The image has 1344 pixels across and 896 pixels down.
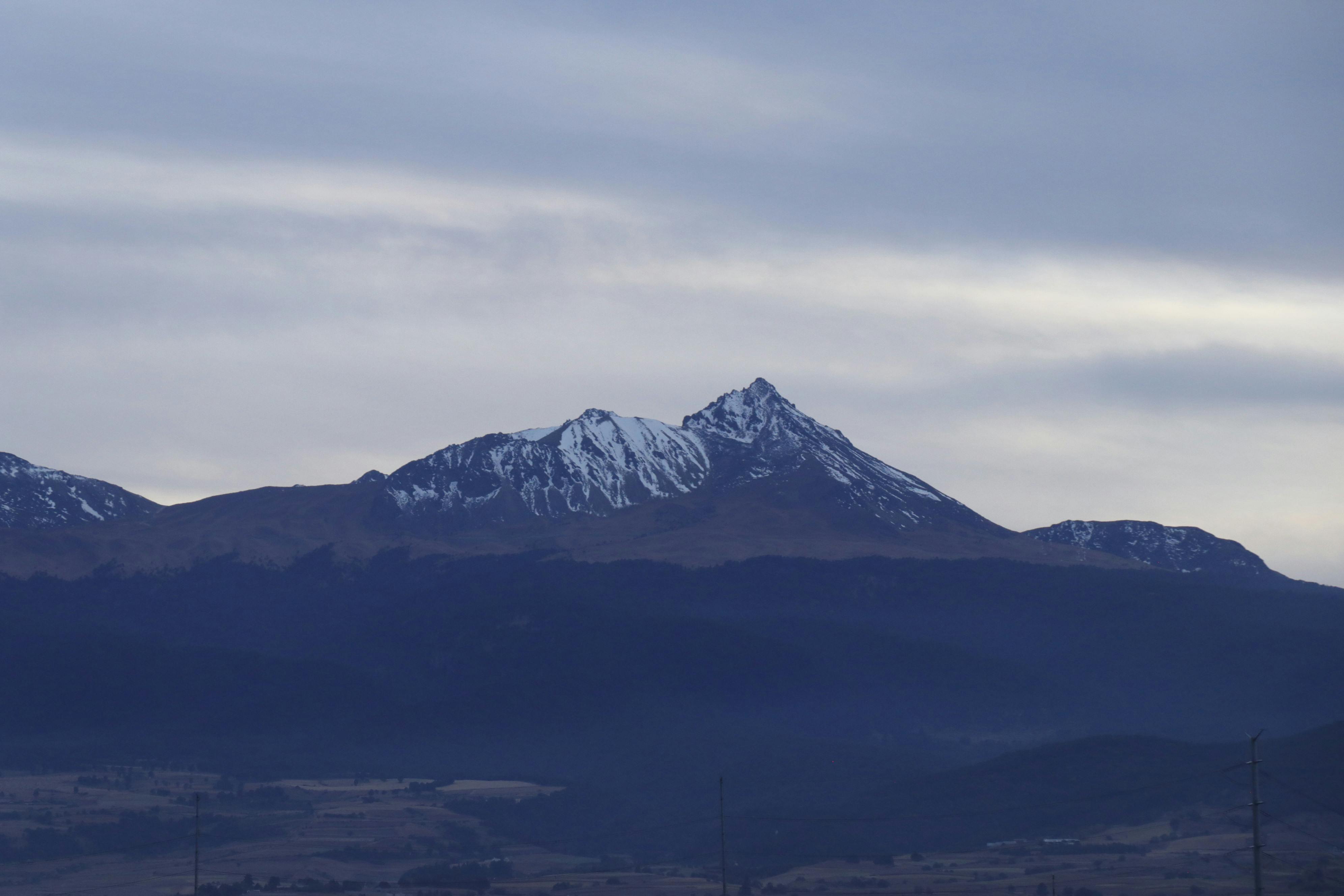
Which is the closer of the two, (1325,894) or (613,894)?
(1325,894)

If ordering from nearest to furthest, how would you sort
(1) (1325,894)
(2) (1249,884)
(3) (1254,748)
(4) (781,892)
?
(3) (1254,748) → (1) (1325,894) → (2) (1249,884) → (4) (781,892)

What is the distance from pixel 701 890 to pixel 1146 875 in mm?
45076

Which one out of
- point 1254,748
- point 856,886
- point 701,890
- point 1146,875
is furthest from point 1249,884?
point 1254,748

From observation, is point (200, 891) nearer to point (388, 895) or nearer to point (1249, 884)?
point (388, 895)

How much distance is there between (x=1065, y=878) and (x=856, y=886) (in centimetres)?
2105

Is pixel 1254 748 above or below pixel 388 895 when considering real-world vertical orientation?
above

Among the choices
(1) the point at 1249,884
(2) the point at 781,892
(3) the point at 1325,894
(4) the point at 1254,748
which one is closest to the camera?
(4) the point at 1254,748

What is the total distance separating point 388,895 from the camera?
651 ft

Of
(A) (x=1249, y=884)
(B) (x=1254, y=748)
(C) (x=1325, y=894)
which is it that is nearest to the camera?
(B) (x=1254, y=748)

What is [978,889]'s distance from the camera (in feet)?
638

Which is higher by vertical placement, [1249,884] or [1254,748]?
[1254,748]

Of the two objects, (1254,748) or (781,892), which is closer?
(1254,748)

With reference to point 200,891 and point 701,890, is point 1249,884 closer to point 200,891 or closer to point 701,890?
point 701,890

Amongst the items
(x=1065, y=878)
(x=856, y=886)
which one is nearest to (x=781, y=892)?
(x=856, y=886)
